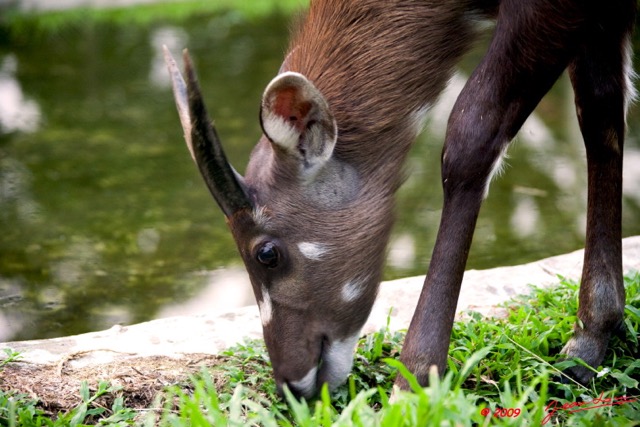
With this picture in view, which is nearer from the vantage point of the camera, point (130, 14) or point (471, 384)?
point (471, 384)

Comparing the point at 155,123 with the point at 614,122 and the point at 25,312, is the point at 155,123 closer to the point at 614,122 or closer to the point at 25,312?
the point at 25,312

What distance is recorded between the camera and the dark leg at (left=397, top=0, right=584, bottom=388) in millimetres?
3586

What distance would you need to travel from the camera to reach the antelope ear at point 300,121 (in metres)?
3.69

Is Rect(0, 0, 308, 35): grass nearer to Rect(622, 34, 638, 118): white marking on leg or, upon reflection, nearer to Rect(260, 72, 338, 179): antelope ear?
Rect(622, 34, 638, 118): white marking on leg

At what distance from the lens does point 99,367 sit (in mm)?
4254

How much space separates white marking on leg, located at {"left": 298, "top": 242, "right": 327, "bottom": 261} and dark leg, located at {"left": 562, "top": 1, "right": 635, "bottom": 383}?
47.3 inches

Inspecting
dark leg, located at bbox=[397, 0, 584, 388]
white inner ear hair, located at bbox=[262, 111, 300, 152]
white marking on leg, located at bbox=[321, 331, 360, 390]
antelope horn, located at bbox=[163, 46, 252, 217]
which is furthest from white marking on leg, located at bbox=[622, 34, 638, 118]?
antelope horn, located at bbox=[163, 46, 252, 217]

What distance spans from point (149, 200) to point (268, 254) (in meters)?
3.60

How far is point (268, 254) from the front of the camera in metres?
3.94

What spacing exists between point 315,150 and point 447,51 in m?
0.76

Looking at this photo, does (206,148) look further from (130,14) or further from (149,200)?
(130,14)

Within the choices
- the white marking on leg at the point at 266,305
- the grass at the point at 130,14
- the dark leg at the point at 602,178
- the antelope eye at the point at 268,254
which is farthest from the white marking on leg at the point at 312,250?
the grass at the point at 130,14

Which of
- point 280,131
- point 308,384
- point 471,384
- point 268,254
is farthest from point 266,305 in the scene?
point 471,384

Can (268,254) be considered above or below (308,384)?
above
